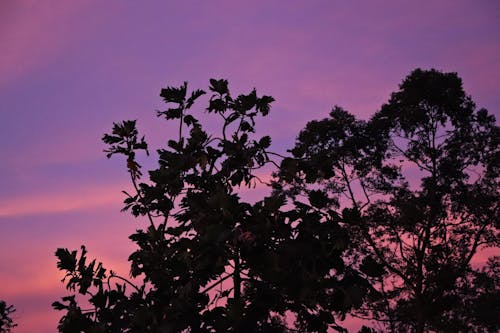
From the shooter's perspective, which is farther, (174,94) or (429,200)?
(429,200)

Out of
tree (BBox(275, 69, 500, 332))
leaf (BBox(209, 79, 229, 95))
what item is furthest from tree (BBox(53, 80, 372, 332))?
tree (BBox(275, 69, 500, 332))

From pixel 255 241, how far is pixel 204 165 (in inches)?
41.7

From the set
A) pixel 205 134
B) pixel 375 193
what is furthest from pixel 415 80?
pixel 205 134

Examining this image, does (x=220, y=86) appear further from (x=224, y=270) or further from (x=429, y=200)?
(x=429, y=200)

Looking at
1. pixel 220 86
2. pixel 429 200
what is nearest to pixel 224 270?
pixel 220 86

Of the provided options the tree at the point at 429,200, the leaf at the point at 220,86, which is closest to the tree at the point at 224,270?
the leaf at the point at 220,86

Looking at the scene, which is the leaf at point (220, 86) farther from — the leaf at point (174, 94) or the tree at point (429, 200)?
the tree at point (429, 200)

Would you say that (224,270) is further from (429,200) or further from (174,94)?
(429,200)

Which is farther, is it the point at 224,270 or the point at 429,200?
the point at 429,200

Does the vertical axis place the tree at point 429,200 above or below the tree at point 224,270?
above

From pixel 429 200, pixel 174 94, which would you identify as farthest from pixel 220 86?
pixel 429 200

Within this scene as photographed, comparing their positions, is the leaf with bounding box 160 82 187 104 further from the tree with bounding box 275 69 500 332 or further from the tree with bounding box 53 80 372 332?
the tree with bounding box 275 69 500 332

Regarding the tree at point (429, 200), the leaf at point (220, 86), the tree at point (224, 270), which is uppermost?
the tree at point (429, 200)

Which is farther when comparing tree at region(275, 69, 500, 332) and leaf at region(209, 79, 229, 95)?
tree at region(275, 69, 500, 332)
